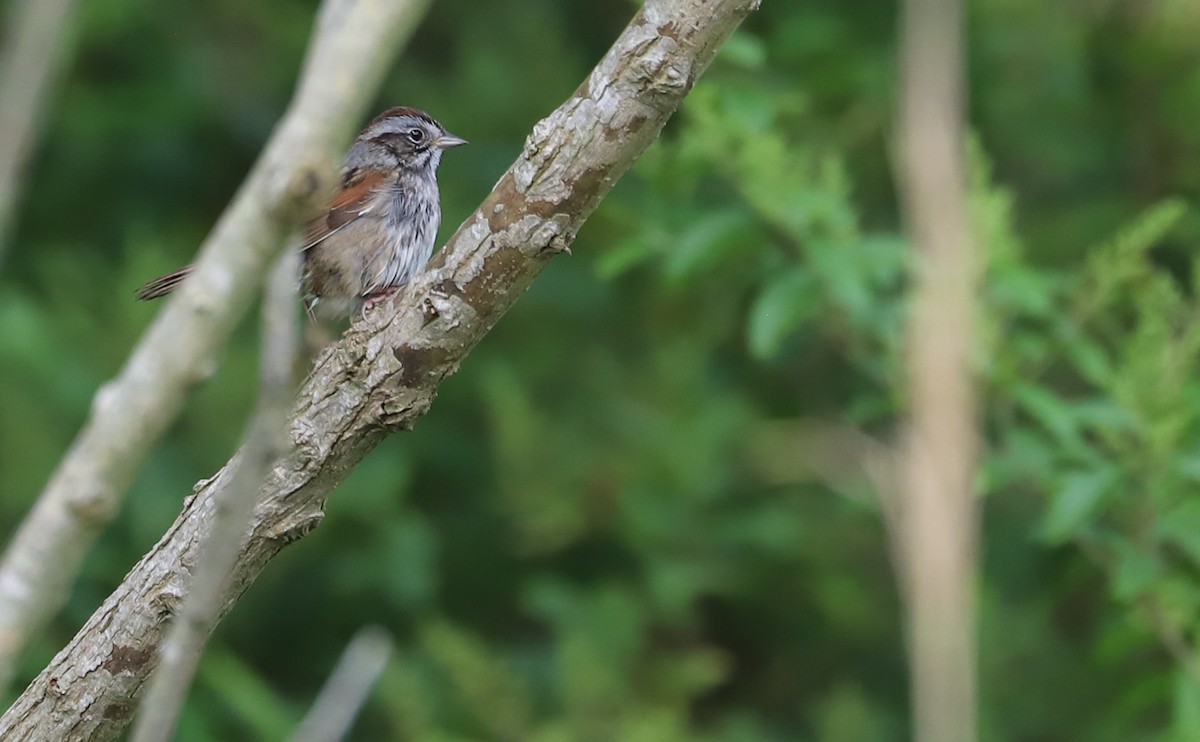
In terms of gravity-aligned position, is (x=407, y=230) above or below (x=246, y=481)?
above

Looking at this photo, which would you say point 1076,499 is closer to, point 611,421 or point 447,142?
point 447,142

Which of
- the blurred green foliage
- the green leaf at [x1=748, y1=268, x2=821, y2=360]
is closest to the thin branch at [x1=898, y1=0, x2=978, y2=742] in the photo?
the green leaf at [x1=748, y1=268, x2=821, y2=360]

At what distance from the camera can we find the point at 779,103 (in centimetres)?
464

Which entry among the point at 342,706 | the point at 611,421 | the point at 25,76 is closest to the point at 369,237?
the point at 611,421

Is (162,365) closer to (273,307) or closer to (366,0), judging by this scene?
(273,307)

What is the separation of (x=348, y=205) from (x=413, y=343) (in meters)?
2.28

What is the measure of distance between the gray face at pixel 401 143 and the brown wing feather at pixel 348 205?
0.16 metres

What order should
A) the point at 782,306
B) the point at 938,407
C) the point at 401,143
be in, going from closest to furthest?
the point at 938,407
the point at 782,306
the point at 401,143

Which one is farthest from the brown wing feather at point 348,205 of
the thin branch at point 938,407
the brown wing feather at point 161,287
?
the thin branch at point 938,407

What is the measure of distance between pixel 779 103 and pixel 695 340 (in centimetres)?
192

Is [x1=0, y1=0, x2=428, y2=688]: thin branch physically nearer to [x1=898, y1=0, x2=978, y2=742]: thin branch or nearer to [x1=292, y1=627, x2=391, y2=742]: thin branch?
[x1=292, y1=627, x2=391, y2=742]: thin branch

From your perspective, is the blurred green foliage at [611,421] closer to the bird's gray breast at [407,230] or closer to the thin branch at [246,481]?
the bird's gray breast at [407,230]

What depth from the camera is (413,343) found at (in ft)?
8.76

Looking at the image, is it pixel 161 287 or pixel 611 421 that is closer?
pixel 161 287
